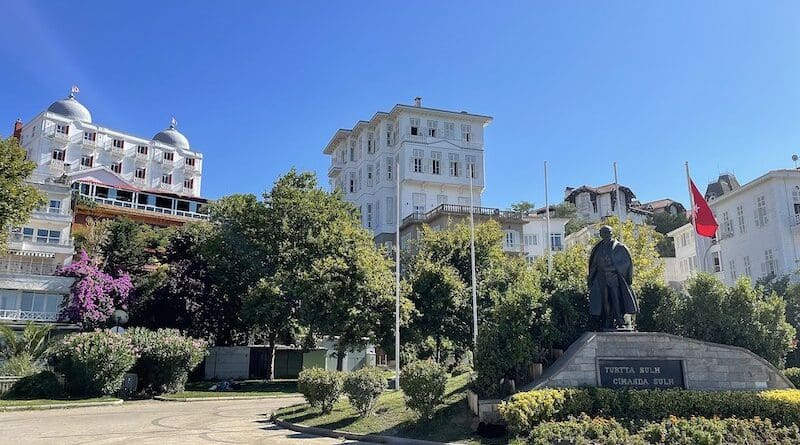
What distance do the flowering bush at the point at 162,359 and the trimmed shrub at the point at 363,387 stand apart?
1491 centimetres

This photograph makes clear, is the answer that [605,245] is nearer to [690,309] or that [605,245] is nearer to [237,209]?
[690,309]

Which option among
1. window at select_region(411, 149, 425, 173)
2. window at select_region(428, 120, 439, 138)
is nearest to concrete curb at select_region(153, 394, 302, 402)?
window at select_region(411, 149, 425, 173)

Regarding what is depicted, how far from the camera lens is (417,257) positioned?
34156 mm

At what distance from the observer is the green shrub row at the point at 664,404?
13.6 metres

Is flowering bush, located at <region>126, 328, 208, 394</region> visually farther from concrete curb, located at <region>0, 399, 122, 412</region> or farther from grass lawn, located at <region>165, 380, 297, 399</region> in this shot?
concrete curb, located at <region>0, 399, 122, 412</region>

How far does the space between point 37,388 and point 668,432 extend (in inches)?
978

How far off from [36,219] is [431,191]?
105ft

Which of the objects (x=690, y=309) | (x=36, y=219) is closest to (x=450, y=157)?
(x=36, y=219)

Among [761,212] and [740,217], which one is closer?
[761,212]

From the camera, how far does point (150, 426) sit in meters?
17.2

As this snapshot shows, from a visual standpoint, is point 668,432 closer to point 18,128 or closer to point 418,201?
point 418,201

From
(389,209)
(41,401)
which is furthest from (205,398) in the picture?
(389,209)

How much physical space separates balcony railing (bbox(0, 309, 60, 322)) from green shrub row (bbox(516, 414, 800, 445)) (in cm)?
3593

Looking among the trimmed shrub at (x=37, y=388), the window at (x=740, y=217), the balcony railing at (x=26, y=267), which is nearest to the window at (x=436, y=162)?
the window at (x=740, y=217)
